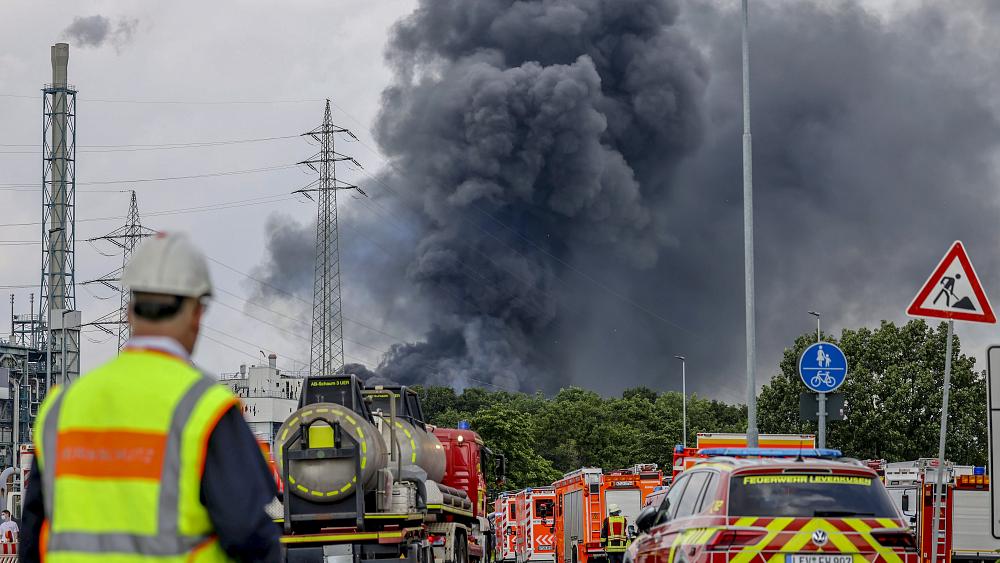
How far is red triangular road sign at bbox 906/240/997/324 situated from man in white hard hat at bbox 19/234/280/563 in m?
10.0

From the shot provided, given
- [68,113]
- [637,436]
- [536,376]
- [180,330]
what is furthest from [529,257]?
[180,330]

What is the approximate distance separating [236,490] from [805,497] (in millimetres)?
7827

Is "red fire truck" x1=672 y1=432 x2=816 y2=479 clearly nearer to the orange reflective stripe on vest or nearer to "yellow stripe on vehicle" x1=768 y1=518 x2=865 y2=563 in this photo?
"yellow stripe on vehicle" x1=768 y1=518 x2=865 y2=563

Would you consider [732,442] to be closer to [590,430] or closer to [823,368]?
[823,368]

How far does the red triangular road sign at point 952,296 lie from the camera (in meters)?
13.2

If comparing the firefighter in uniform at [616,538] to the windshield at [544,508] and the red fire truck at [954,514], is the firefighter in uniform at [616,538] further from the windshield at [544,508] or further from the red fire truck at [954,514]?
the windshield at [544,508]

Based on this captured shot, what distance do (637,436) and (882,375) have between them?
141ft

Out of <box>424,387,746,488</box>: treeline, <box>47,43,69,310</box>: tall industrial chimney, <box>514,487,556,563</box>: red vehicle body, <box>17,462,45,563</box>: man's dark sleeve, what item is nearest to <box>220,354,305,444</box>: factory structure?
<box>424,387,746,488</box>: treeline

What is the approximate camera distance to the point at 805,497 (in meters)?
11.2

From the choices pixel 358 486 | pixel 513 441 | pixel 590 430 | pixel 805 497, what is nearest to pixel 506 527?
pixel 358 486

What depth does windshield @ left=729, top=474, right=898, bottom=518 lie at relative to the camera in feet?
36.7

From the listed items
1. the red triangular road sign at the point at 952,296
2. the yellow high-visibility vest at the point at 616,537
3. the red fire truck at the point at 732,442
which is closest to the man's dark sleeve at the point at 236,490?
the red triangular road sign at the point at 952,296

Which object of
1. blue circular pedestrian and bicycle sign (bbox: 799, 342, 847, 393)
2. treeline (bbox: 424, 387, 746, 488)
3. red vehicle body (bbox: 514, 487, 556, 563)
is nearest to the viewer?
blue circular pedestrian and bicycle sign (bbox: 799, 342, 847, 393)

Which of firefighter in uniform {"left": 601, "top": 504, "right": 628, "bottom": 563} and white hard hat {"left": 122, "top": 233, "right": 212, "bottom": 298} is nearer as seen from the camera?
white hard hat {"left": 122, "top": 233, "right": 212, "bottom": 298}
